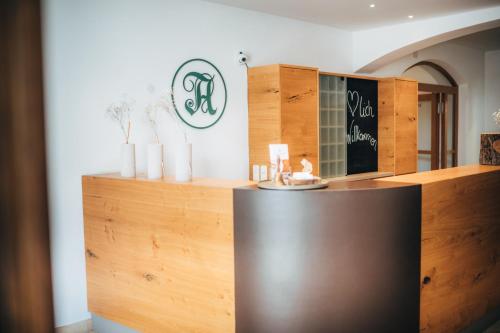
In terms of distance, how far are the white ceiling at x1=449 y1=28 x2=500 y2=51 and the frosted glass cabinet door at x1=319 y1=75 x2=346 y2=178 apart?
335 centimetres

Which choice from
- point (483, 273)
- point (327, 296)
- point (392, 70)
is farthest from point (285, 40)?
point (327, 296)

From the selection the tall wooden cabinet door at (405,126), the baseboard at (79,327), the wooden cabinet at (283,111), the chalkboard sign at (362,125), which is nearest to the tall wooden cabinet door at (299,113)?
the wooden cabinet at (283,111)

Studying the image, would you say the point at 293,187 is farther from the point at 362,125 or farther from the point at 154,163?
the point at 362,125

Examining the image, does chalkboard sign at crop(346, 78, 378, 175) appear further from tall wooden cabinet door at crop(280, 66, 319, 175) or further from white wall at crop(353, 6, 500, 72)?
tall wooden cabinet door at crop(280, 66, 319, 175)

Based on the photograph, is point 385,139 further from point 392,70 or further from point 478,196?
point 478,196

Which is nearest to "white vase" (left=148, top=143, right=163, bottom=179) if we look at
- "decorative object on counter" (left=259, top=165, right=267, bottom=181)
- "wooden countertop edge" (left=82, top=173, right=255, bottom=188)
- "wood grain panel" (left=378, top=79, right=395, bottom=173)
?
"wooden countertop edge" (left=82, top=173, right=255, bottom=188)

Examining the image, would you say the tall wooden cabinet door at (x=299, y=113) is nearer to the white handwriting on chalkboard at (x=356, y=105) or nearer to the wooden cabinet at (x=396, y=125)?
the white handwriting on chalkboard at (x=356, y=105)

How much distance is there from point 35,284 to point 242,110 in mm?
4295

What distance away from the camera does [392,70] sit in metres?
6.94

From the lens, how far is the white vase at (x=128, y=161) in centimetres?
352

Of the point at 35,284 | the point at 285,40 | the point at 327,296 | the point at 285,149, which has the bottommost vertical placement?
the point at 327,296

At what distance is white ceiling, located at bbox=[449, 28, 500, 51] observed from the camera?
7.38 metres

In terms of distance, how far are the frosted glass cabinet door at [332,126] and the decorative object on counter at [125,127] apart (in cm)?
245

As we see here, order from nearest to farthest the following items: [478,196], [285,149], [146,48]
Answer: [285,149] < [478,196] < [146,48]
